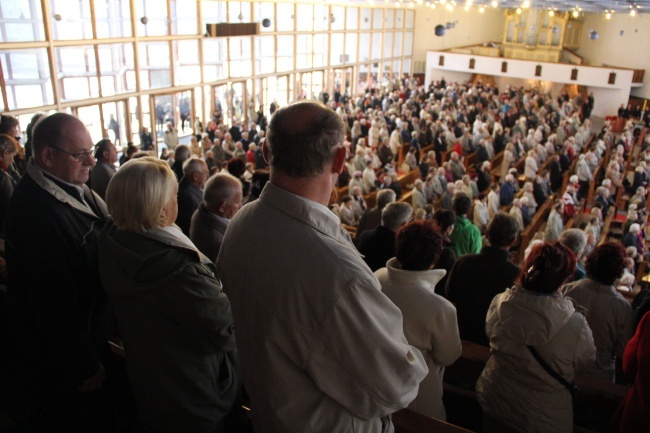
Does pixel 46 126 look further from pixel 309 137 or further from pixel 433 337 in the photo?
pixel 433 337

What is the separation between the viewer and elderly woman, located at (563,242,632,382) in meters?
2.81

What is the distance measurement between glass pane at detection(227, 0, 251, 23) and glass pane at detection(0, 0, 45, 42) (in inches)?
250

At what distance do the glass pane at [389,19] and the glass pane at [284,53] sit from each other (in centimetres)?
738

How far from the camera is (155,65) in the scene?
14336mm

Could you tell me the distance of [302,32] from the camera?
1922cm

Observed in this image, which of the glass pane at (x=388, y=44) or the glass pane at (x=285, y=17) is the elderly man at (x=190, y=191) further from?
the glass pane at (x=388, y=44)

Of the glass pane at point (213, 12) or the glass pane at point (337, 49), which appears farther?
the glass pane at point (337, 49)

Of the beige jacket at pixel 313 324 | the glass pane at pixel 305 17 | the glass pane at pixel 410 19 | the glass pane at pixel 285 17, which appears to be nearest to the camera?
the beige jacket at pixel 313 324

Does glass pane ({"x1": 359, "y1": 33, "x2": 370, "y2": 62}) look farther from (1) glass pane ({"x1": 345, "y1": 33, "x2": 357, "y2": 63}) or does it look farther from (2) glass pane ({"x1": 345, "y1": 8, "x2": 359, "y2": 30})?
(2) glass pane ({"x1": 345, "y1": 8, "x2": 359, "y2": 30})

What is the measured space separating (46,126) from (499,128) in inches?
543

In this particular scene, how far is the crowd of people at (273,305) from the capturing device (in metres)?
1.16

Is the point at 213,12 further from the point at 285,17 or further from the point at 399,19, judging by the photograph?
the point at 399,19

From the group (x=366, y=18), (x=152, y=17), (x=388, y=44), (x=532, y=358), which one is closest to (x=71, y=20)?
(x=152, y=17)

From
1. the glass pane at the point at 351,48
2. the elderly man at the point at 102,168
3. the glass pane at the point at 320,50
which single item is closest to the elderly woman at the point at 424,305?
the elderly man at the point at 102,168
